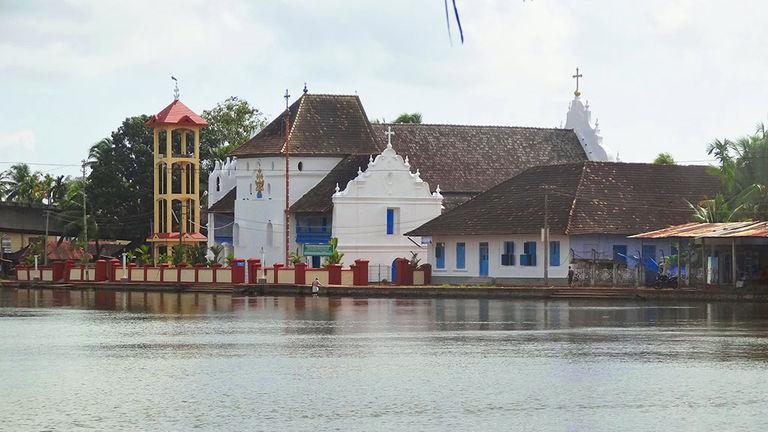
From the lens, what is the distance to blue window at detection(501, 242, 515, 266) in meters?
66.6

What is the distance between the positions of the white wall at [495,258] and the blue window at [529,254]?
16cm

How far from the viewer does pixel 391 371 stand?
30922mm

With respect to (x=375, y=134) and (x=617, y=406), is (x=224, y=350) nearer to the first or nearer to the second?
(x=617, y=406)

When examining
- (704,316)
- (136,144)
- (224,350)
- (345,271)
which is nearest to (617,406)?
(224,350)

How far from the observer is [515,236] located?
66.1 metres

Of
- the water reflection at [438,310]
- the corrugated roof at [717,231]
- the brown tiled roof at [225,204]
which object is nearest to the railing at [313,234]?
the brown tiled roof at [225,204]

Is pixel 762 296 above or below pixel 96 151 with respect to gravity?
below

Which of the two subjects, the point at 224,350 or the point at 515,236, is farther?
the point at 515,236

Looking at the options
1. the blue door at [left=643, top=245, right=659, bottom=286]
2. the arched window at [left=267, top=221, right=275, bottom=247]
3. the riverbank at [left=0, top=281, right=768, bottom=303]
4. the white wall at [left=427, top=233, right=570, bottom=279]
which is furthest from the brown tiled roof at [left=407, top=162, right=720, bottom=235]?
the arched window at [left=267, top=221, right=275, bottom=247]

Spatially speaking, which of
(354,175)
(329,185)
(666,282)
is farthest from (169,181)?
(666,282)

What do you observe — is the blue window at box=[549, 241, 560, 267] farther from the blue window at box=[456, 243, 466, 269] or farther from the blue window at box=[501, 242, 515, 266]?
the blue window at box=[456, 243, 466, 269]

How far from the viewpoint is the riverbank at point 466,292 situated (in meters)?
55.4

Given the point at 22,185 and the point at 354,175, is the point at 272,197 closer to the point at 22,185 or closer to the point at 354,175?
the point at 354,175

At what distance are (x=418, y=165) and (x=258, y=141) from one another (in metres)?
8.69
